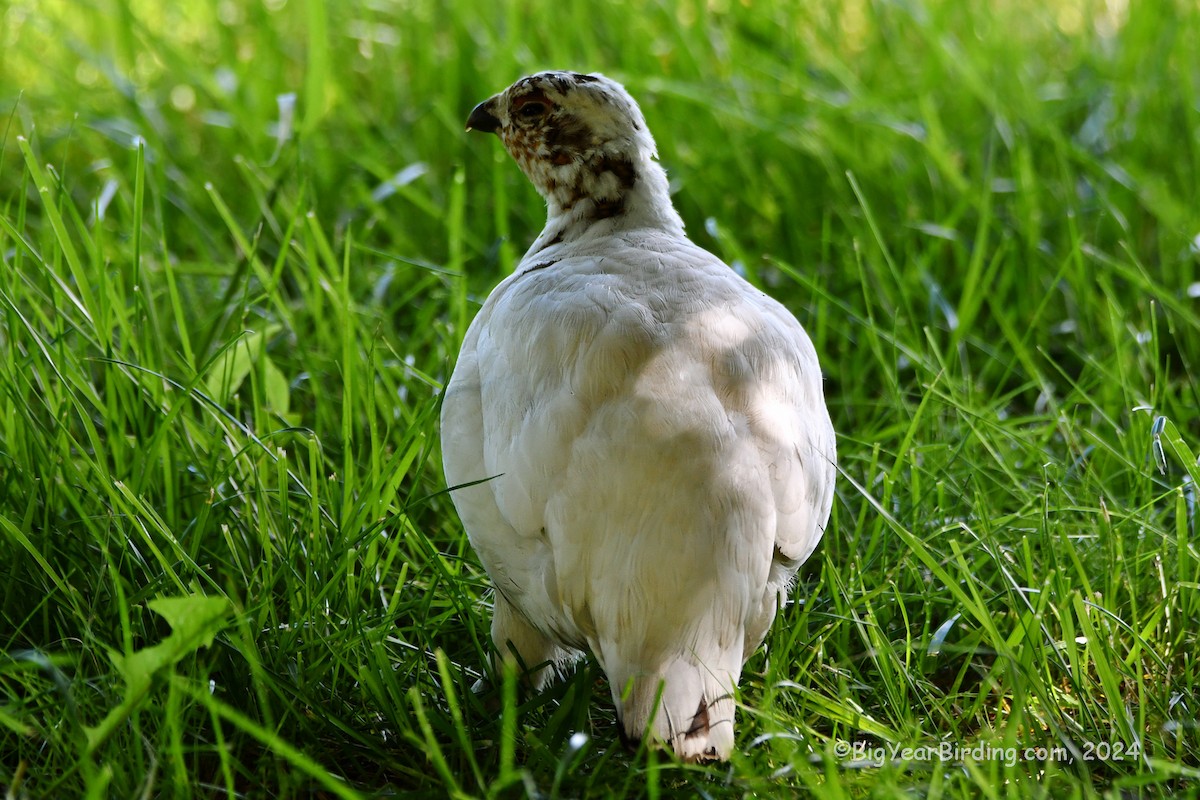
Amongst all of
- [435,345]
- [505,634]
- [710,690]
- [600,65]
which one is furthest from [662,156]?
[710,690]

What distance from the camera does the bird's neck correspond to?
9.48ft

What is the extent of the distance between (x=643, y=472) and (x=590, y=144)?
1.12m

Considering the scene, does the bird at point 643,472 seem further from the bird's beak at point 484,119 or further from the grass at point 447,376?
the bird's beak at point 484,119

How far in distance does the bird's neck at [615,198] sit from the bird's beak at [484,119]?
1.00 feet

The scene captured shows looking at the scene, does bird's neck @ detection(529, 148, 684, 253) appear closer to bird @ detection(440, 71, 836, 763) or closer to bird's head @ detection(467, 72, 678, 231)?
Answer: bird's head @ detection(467, 72, 678, 231)

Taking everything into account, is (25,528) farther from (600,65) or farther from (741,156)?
(600,65)

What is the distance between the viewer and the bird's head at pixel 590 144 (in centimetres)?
290

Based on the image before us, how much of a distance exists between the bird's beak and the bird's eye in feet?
0.43

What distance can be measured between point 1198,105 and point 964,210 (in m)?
1.27

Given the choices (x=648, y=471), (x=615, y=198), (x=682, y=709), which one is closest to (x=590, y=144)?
(x=615, y=198)

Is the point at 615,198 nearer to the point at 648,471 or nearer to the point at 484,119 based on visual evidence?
the point at 484,119

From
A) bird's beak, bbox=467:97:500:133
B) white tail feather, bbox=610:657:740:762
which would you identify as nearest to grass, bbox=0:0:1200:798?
white tail feather, bbox=610:657:740:762

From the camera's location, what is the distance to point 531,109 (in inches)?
118

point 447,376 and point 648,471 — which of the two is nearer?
point 648,471
